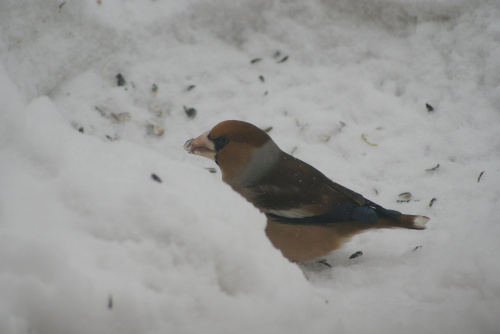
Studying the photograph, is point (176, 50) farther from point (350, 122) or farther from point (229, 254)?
point (229, 254)

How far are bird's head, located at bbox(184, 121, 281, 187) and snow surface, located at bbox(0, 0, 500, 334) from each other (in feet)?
1.14

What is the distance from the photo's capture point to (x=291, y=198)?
8.71 feet

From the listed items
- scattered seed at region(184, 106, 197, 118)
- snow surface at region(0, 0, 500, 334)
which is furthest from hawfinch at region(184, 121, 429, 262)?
scattered seed at region(184, 106, 197, 118)

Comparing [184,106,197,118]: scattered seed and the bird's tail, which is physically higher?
[184,106,197,118]: scattered seed

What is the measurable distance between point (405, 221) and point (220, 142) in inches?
49.5

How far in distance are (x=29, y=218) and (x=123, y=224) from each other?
0.33 metres

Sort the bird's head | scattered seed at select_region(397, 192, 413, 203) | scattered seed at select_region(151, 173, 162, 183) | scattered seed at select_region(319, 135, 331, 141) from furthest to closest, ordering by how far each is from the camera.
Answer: scattered seed at select_region(319, 135, 331, 141)
scattered seed at select_region(397, 192, 413, 203)
the bird's head
scattered seed at select_region(151, 173, 162, 183)

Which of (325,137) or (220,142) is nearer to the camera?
(220,142)

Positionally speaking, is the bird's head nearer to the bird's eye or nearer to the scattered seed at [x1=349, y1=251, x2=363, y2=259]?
the bird's eye

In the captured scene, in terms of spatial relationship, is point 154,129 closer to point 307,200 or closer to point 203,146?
point 203,146

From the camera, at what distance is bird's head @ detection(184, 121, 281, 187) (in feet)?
9.01

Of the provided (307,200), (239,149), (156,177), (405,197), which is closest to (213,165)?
(239,149)

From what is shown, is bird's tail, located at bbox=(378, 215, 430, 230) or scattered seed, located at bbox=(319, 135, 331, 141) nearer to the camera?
bird's tail, located at bbox=(378, 215, 430, 230)

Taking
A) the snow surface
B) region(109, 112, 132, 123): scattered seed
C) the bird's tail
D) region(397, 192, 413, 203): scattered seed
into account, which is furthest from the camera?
region(109, 112, 132, 123): scattered seed
